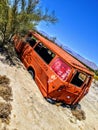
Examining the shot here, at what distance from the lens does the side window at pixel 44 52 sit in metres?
12.2

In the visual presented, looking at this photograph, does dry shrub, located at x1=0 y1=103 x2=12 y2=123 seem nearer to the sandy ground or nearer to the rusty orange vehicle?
the sandy ground

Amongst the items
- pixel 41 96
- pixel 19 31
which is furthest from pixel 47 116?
pixel 19 31

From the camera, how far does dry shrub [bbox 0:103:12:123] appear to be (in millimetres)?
7766

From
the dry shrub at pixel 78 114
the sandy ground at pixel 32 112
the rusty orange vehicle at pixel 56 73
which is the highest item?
the rusty orange vehicle at pixel 56 73

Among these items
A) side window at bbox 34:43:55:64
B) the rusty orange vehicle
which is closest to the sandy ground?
the rusty orange vehicle

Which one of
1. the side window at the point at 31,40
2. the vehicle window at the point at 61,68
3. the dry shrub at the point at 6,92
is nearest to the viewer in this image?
the dry shrub at the point at 6,92

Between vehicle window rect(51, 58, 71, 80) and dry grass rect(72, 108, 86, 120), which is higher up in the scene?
vehicle window rect(51, 58, 71, 80)

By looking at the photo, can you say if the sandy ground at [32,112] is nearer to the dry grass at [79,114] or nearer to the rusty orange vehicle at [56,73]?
the dry grass at [79,114]

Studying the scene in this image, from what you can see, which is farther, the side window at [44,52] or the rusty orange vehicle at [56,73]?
the side window at [44,52]

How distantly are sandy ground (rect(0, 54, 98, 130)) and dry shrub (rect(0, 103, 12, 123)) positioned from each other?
14cm

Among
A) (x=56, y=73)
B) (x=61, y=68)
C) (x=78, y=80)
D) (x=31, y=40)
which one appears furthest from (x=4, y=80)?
(x=31, y=40)

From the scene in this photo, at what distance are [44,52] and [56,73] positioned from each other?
2338 millimetres

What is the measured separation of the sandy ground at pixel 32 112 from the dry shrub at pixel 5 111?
5.3 inches

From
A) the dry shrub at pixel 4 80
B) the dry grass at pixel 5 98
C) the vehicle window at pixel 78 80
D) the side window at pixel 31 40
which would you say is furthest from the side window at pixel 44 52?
the dry grass at pixel 5 98
